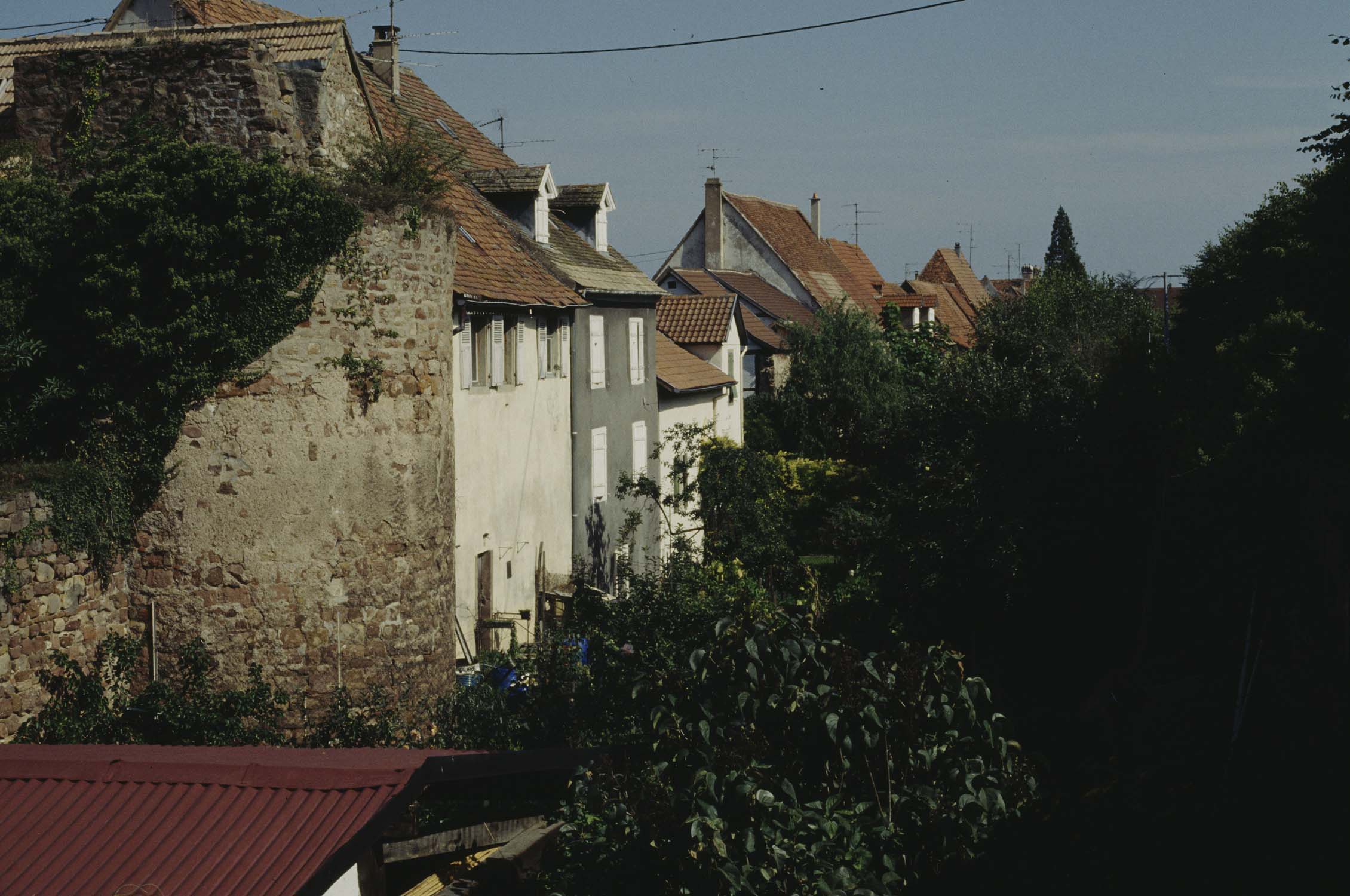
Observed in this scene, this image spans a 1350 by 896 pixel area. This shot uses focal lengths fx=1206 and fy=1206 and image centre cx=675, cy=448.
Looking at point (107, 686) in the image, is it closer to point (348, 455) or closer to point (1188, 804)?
point (348, 455)

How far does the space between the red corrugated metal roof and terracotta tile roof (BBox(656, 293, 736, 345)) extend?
78.7 feet

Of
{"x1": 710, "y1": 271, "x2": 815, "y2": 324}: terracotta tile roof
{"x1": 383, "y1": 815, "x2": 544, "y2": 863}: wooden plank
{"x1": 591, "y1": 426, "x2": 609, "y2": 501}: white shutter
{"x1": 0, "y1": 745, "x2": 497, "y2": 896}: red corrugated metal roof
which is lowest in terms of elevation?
{"x1": 383, "y1": 815, "x2": 544, "y2": 863}: wooden plank

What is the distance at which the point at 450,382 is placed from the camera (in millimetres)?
13328

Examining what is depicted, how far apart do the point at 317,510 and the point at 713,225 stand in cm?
3774

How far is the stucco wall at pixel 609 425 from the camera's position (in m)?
21.9

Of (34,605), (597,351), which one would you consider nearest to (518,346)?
(597,351)

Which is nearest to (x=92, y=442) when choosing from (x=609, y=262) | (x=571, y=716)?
(x=571, y=716)

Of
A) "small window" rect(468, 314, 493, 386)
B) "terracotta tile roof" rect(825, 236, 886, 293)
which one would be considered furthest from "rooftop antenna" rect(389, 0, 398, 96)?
"terracotta tile roof" rect(825, 236, 886, 293)

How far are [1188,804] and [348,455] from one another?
26.9 feet

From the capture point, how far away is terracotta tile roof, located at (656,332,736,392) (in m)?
27.4

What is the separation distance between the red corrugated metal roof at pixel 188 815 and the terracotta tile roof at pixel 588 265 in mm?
13961

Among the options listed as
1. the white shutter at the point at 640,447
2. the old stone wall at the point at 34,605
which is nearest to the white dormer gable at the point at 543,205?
the white shutter at the point at 640,447

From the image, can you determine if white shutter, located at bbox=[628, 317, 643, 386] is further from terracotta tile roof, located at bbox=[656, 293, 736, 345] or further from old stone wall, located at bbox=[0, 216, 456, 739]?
old stone wall, located at bbox=[0, 216, 456, 739]

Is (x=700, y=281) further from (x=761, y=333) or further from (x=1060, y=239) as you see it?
(x=1060, y=239)
